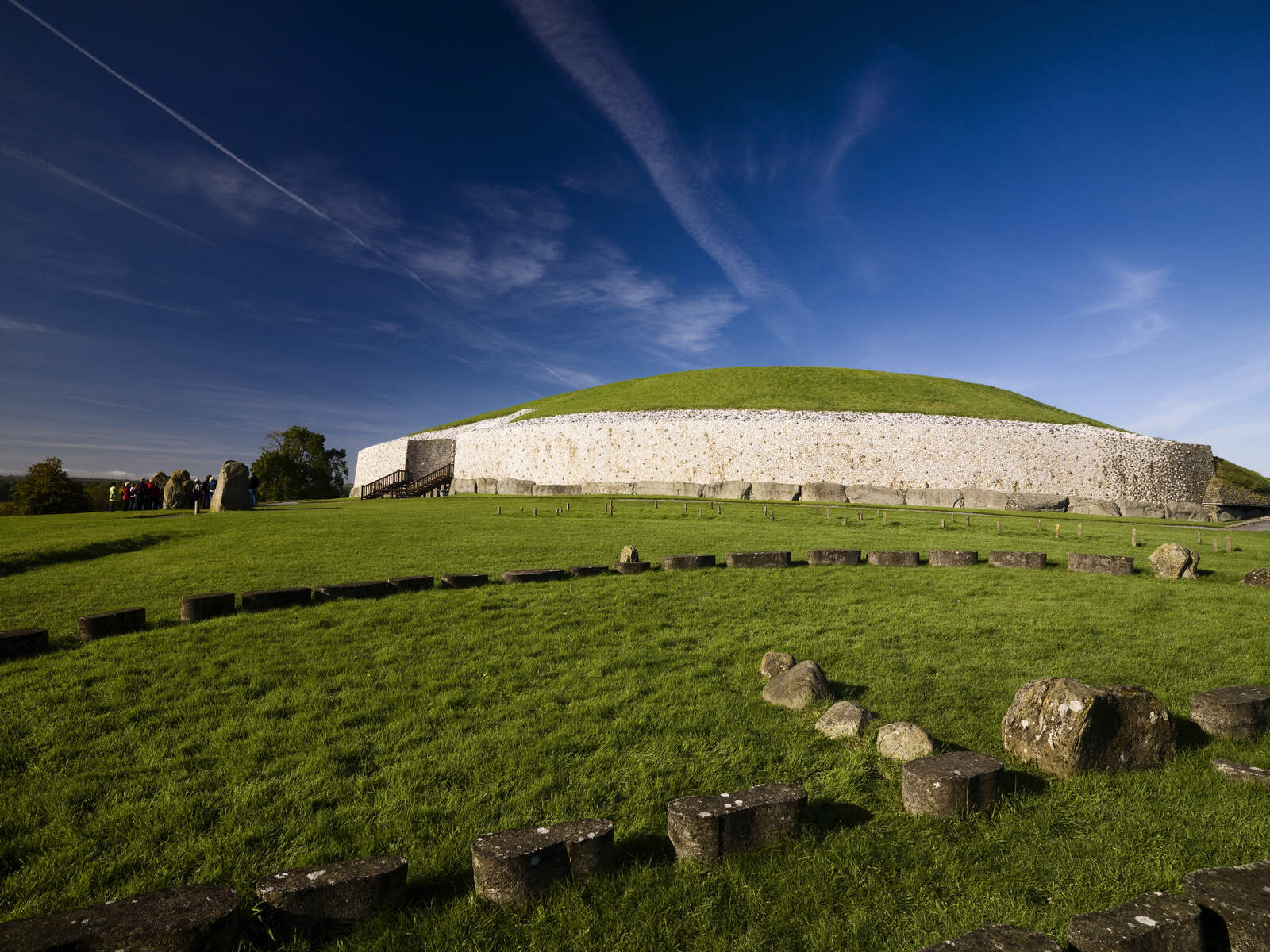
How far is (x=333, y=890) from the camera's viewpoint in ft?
10.0

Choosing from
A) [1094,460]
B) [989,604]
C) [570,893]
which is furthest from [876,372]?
[570,893]

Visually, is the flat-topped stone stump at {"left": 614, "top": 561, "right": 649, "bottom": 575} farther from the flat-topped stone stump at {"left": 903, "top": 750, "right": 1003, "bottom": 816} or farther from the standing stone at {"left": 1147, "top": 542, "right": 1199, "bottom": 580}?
the standing stone at {"left": 1147, "top": 542, "right": 1199, "bottom": 580}

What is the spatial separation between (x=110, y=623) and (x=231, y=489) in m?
24.9

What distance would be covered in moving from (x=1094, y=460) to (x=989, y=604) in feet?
141

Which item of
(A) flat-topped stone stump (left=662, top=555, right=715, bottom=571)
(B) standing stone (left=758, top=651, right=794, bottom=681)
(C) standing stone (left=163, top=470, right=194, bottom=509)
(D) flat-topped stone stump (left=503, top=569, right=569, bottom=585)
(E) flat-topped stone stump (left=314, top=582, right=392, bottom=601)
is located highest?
(C) standing stone (left=163, top=470, right=194, bottom=509)

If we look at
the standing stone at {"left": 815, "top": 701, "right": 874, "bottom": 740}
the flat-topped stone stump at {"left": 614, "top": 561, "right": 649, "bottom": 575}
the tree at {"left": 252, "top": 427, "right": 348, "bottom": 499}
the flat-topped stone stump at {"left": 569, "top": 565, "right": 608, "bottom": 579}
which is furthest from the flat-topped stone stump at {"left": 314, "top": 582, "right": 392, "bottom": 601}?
the tree at {"left": 252, "top": 427, "right": 348, "bottom": 499}

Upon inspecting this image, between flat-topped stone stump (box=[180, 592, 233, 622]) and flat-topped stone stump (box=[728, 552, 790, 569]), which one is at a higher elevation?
flat-topped stone stump (box=[728, 552, 790, 569])

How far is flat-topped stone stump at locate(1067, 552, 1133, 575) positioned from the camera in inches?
544

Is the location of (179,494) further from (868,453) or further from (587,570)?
(868,453)

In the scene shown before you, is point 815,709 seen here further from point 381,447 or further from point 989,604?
point 381,447

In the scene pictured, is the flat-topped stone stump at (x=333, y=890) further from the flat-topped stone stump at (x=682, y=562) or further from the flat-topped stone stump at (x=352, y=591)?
the flat-topped stone stump at (x=682, y=562)

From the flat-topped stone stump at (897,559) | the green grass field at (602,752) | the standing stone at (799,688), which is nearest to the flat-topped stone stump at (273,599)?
the green grass field at (602,752)

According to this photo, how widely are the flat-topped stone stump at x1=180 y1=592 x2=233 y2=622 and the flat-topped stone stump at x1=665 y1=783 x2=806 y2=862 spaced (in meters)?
8.05

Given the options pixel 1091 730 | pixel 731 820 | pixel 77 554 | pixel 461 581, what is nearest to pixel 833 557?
pixel 461 581
